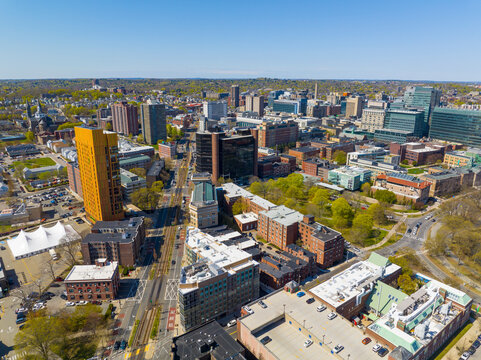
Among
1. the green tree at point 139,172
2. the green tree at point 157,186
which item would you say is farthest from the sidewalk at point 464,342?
the green tree at point 139,172

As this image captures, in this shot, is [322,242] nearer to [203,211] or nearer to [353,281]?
[353,281]

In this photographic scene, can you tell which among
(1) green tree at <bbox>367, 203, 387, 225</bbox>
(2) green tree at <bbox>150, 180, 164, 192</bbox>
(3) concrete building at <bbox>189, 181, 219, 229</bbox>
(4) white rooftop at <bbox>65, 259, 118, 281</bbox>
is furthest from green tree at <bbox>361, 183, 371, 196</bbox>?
(4) white rooftop at <bbox>65, 259, 118, 281</bbox>

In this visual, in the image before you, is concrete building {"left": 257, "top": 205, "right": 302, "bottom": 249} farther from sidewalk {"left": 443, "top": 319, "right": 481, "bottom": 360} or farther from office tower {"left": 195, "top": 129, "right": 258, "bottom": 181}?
office tower {"left": 195, "top": 129, "right": 258, "bottom": 181}

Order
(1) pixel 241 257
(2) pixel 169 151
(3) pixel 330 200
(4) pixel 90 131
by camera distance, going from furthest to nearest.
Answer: (2) pixel 169 151
(3) pixel 330 200
(4) pixel 90 131
(1) pixel 241 257

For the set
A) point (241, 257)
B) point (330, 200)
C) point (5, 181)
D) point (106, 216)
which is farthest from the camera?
point (5, 181)

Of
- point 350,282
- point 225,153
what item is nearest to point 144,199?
point 225,153

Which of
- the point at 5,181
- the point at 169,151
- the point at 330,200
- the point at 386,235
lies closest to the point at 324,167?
the point at 330,200

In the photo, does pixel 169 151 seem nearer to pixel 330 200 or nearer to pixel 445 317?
pixel 330 200
